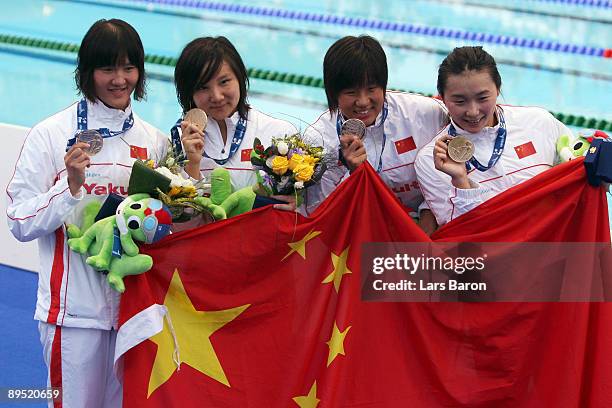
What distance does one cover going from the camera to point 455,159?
10.1 ft

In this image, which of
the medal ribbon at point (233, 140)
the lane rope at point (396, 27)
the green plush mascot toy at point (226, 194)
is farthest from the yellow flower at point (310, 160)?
the lane rope at point (396, 27)

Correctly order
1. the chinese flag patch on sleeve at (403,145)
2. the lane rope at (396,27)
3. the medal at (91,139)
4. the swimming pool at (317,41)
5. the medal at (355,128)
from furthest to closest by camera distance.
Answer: the lane rope at (396,27), the swimming pool at (317,41), the chinese flag patch on sleeve at (403,145), the medal at (355,128), the medal at (91,139)

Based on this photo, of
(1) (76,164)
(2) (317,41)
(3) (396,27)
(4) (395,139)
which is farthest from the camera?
(3) (396,27)

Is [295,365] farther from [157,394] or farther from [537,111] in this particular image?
[537,111]

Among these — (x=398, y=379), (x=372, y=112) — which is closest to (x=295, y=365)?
(x=398, y=379)

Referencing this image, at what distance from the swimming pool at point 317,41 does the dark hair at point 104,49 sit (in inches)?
143

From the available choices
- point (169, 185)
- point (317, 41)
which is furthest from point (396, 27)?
point (169, 185)

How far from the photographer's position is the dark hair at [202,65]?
3.26m

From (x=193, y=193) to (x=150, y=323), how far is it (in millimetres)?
421

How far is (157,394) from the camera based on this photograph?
122 inches

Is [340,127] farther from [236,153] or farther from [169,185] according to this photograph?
[169,185]

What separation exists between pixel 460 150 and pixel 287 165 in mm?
535

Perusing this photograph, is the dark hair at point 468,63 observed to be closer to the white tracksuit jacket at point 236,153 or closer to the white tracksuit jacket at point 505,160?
the white tracksuit jacket at point 505,160

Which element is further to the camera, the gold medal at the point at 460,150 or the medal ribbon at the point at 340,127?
the medal ribbon at the point at 340,127
